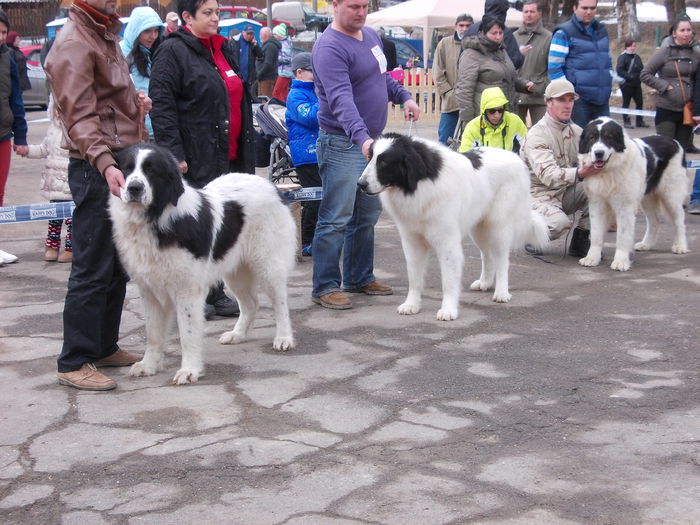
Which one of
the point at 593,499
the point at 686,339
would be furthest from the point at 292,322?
the point at 593,499

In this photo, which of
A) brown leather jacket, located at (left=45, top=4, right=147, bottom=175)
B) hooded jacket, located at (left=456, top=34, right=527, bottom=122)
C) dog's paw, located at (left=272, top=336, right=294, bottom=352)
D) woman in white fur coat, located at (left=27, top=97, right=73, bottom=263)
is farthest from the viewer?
hooded jacket, located at (left=456, top=34, right=527, bottom=122)

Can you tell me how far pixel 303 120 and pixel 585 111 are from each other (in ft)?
10.5

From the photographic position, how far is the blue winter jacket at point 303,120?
7707mm

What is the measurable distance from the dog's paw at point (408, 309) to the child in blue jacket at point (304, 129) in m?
2.13

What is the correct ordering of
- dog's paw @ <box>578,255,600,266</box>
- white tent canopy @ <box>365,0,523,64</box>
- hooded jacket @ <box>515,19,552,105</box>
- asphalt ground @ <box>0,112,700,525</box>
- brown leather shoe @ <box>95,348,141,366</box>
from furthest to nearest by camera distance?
white tent canopy @ <box>365,0,523,64</box> < hooded jacket @ <box>515,19,552,105</box> < dog's paw @ <box>578,255,600,266</box> < brown leather shoe @ <box>95,348,141,366</box> < asphalt ground @ <box>0,112,700,525</box>

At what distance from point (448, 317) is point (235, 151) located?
1.92 meters

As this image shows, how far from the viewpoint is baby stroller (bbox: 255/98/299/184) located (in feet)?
30.3

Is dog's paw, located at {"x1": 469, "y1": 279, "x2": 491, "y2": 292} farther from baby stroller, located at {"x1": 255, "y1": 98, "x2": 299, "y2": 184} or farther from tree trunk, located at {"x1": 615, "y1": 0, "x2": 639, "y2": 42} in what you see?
tree trunk, located at {"x1": 615, "y1": 0, "x2": 639, "y2": 42}

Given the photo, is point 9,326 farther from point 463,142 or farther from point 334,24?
point 463,142

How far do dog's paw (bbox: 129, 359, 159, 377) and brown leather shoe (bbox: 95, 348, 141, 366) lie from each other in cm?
21

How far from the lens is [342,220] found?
6309 mm

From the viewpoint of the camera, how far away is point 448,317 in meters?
6.00

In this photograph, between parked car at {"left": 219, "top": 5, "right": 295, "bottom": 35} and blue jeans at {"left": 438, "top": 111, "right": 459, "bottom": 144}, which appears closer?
blue jeans at {"left": 438, "top": 111, "right": 459, "bottom": 144}

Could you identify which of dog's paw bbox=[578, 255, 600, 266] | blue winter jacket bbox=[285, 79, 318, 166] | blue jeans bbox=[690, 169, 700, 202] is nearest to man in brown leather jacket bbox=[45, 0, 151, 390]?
blue winter jacket bbox=[285, 79, 318, 166]
